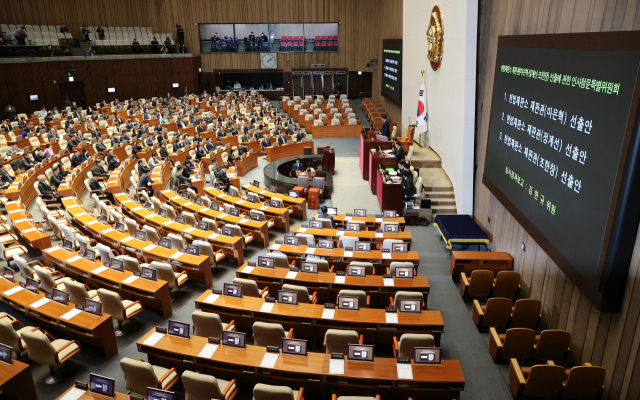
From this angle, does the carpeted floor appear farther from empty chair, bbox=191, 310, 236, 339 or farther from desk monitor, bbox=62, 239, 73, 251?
desk monitor, bbox=62, 239, 73, 251

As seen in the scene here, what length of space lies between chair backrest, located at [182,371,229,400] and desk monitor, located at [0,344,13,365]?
7.19 ft

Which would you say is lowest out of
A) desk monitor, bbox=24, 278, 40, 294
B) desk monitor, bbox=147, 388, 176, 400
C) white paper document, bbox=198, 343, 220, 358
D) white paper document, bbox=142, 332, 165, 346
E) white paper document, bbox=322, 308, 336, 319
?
white paper document, bbox=322, 308, 336, 319

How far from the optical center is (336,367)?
5105 millimetres

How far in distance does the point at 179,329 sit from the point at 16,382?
184 cm

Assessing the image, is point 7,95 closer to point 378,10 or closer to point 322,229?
point 322,229

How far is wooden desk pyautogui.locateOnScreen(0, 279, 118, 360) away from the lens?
19.9 feet

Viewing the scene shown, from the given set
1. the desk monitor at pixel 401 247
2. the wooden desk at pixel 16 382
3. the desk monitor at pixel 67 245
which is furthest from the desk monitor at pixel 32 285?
the desk monitor at pixel 401 247

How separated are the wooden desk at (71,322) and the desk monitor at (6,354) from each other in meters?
0.92

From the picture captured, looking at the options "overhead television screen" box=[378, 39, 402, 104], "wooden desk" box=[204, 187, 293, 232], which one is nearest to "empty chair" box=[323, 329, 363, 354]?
"wooden desk" box=[204, 187, 293, 232]

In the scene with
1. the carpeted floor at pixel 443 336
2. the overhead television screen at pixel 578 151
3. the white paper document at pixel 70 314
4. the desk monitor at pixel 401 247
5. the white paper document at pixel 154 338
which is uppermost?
the overhead television screen at pixel 578 151

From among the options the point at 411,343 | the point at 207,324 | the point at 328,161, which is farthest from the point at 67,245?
the point at 328,161

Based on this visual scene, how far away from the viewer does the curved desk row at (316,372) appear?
16.3 feet

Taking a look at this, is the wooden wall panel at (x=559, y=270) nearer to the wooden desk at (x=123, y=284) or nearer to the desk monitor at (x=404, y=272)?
the desk monitor at (x=404, y=272)

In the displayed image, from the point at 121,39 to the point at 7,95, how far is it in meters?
9.95
